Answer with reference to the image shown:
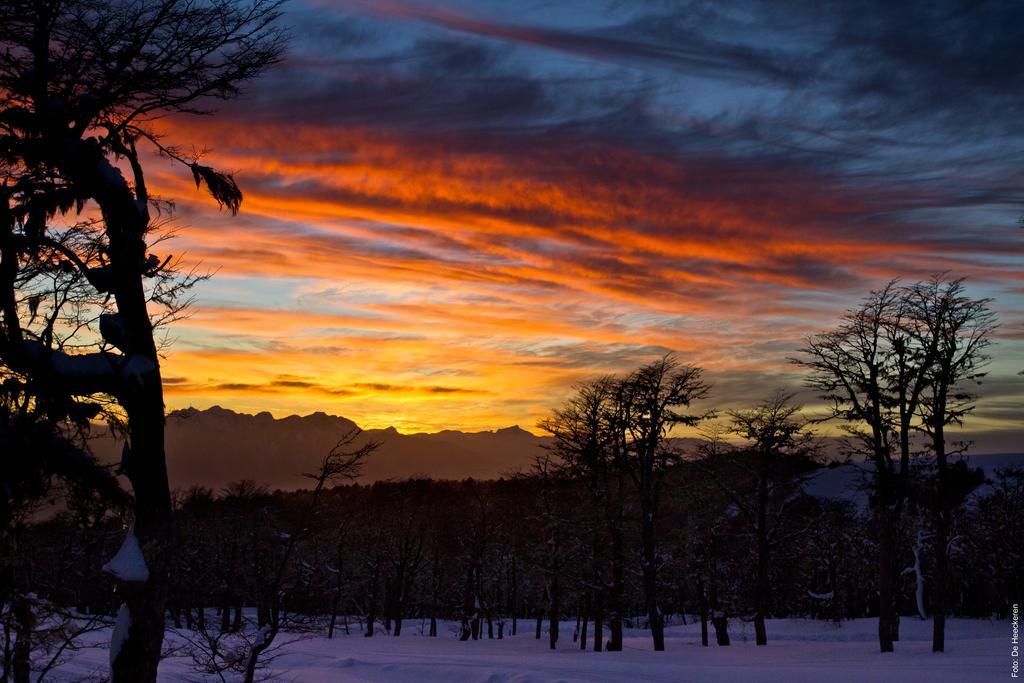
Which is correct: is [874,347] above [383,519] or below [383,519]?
above

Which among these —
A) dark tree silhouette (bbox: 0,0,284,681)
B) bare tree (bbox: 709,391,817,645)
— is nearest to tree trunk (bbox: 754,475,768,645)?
bare tree (bbox: 709,391,817,645)

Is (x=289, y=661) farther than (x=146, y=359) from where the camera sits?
Yes

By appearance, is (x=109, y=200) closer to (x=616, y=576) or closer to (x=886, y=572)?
(x=886, y=572)

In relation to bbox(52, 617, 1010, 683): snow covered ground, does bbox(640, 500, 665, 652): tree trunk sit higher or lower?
higher

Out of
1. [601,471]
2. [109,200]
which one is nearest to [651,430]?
[601,471]

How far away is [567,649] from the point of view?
52188mm

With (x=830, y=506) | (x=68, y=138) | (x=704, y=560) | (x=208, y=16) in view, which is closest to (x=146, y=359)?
(x=68, y=138)

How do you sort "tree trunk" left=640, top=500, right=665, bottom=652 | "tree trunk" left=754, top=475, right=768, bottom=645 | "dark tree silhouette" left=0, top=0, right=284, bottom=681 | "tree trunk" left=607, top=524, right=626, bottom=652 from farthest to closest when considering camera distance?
"tree trunk" left=607, top=524, right=626, bottom=652
"tree trunk" left=640, top=500, right=665, bottom=652
"tree trunk" left=754, top=475, right=768, bottom=645
"dark tree silhouette" left=0, top=0, right=284, bottom=681

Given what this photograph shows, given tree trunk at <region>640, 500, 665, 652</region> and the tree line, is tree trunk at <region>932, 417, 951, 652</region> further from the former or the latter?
tree trunk at <region>640, 500, 665, 652</region>

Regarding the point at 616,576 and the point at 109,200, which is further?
the point at 616,576

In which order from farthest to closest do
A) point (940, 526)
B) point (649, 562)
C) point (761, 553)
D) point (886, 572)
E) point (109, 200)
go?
1. point (649, 562)
2. point (761, 553)
3. point (886, 572)
4. point (940, 526)
5. point (109, 200)

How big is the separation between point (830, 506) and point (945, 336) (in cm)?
6654

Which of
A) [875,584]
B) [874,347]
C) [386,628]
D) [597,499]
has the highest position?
[874,347]

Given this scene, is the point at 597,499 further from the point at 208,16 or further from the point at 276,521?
the point at 276,521
